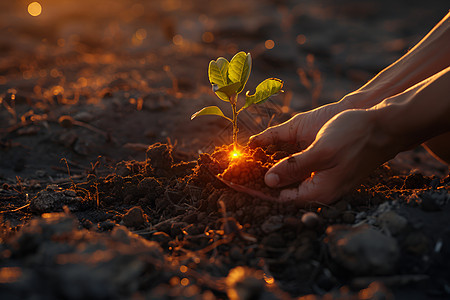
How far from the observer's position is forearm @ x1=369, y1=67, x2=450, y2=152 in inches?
68.2

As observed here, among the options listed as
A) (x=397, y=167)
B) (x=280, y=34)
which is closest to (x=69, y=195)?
(x=397, y=167)

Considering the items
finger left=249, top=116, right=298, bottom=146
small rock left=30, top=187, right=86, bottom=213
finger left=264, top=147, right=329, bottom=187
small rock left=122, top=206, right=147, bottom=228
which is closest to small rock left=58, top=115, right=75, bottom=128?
small rock left=30, top=187, right=86, bottom=213

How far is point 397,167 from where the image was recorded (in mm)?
3289

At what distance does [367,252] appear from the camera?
4.42 ft

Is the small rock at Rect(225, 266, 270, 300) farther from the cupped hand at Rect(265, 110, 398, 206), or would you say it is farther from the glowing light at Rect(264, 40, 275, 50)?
the glowing light at Rect(264, 40, 275, 50)

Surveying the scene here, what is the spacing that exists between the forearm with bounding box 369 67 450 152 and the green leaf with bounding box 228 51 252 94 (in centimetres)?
73

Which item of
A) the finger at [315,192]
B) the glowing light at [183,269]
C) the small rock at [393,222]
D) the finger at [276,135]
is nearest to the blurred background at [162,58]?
the finger at [276,135]

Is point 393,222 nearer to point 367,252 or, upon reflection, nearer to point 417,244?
point 417,244

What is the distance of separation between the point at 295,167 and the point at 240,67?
0.67m

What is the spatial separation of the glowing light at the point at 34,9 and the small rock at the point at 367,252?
15.9 metres

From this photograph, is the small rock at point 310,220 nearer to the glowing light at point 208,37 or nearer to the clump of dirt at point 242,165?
the clump of dirt at point 242,165

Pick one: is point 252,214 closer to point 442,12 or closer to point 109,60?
point 109,60

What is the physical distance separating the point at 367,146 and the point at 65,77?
19.1 feet

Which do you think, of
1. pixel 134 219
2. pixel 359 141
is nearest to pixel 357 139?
pixel 359 141
